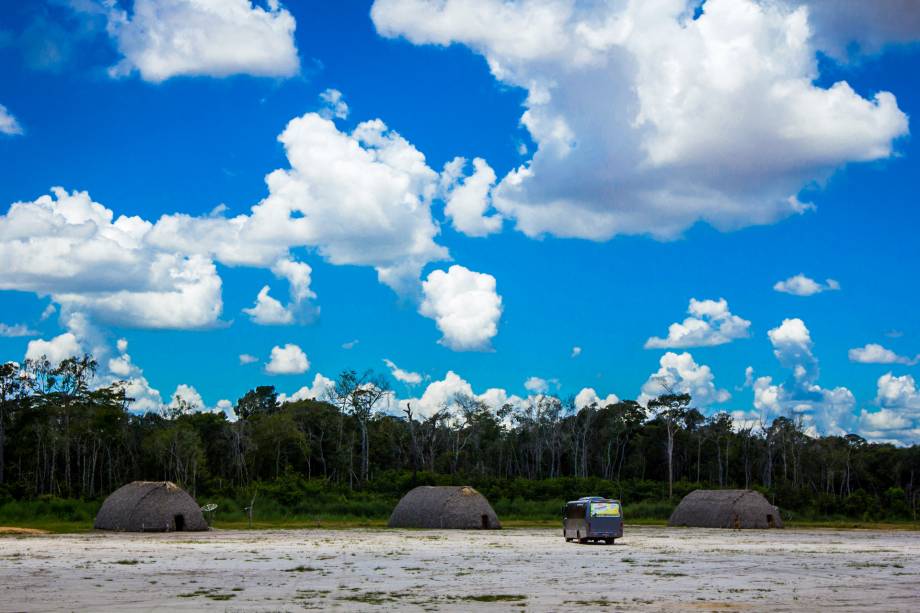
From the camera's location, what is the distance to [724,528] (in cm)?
6247

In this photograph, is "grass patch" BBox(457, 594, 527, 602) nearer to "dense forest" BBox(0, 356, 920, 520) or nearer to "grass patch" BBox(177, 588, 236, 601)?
"grass patch" BBox(177, 588, 236, 601)

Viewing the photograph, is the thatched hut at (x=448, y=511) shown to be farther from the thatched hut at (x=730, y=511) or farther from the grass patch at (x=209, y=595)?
the grass patch at (x=209, y=595)

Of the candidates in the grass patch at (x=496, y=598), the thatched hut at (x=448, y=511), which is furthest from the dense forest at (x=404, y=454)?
the grass patch at (x=496, y=598)

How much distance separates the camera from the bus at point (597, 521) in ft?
139

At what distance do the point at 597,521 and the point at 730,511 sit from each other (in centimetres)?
2401

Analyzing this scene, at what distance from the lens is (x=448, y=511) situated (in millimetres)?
58656

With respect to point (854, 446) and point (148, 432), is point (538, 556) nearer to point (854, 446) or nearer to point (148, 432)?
point (148, 432)

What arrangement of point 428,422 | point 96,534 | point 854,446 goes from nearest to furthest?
point 96,534 → point 428,422 → point 854,446

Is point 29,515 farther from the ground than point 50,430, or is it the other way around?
point 50,430

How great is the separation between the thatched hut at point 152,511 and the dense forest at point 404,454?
544 inches

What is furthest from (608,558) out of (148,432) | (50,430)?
(148,432)

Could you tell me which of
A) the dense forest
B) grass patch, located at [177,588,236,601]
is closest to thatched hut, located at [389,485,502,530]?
the dense forest

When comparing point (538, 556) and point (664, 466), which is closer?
point (538, 556)

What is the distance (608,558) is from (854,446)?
95913 mm
